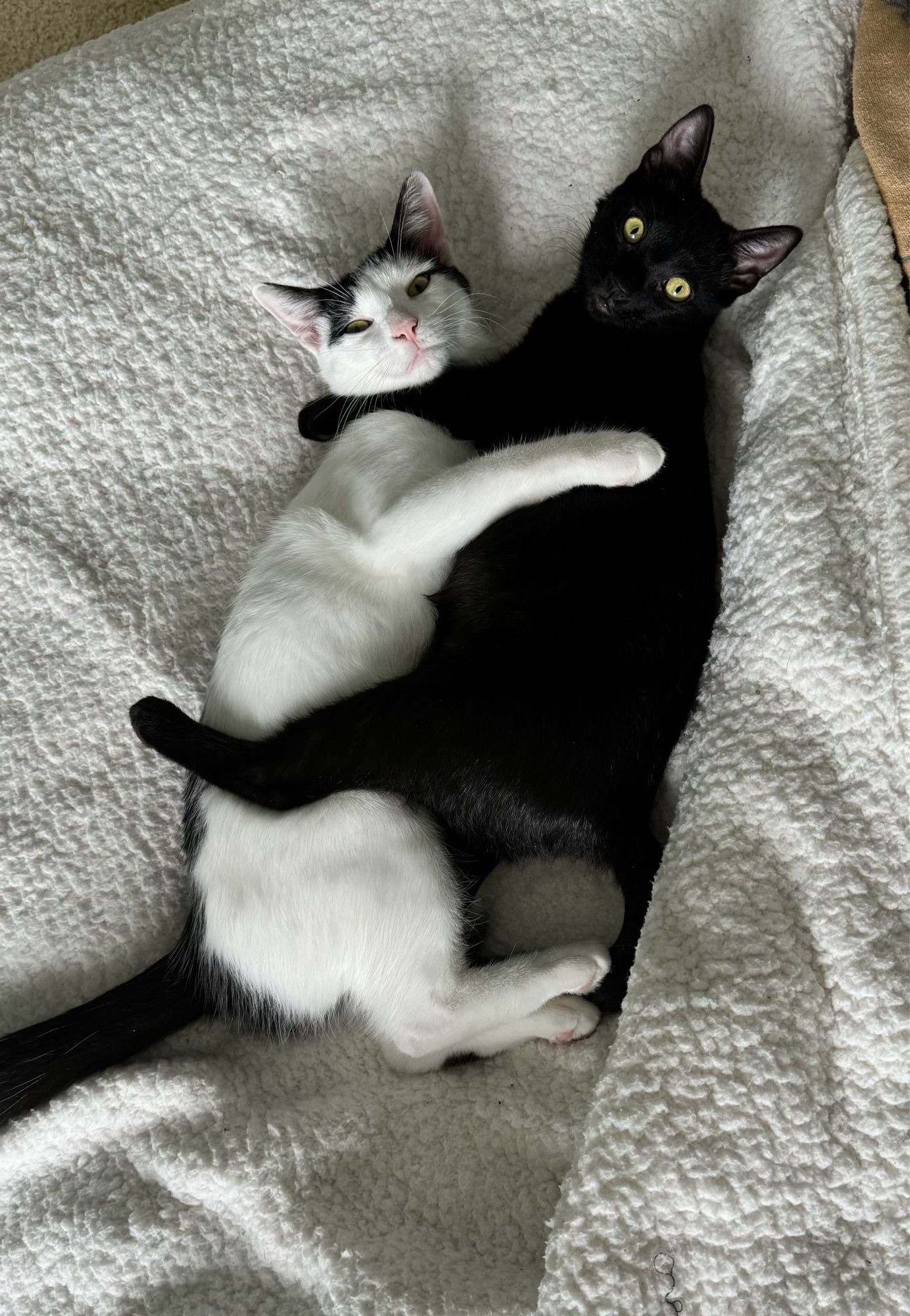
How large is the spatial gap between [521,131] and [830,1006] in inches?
50.0

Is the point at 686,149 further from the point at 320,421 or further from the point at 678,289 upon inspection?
the point at 320,421

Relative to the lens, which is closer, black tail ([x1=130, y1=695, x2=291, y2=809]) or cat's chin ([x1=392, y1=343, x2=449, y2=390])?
black tail ([x1=130, y1=695, x2=291, y2=809])

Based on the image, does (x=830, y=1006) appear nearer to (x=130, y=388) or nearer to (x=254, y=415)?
(x=254, y=415)

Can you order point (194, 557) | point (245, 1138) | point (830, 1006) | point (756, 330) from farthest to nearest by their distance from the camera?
1. point (194, 557)
2. point (756, 330)
3. point (245, 1138)
4. point (830, 1006)

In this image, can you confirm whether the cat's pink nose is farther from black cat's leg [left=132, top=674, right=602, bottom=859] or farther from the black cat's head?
black cat's leg [left=132, top=674, right=602, bottom=859]

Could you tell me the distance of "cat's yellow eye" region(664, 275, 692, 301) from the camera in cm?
119

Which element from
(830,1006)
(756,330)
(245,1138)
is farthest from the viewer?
(756,330)

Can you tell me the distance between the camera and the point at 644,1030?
3.28 feet

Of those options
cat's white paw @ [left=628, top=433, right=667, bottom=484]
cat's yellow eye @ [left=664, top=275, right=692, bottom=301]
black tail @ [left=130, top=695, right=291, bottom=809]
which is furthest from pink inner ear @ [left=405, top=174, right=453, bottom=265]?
black tail @ [left=130, top=695, right=291, bottom=809]

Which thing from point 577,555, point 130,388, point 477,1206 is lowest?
point 477,1206

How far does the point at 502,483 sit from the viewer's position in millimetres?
1128

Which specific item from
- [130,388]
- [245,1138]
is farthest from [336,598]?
[245,1138]

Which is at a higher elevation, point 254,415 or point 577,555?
point 254,415

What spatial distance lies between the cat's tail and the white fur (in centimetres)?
9
